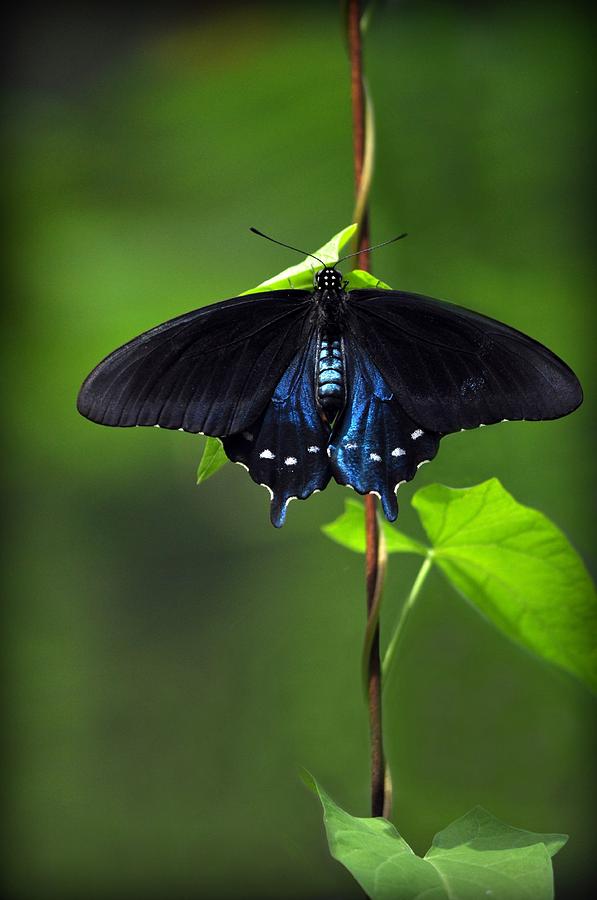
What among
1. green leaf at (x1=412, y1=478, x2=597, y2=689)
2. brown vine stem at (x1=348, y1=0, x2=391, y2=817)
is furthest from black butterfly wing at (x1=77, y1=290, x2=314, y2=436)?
green leaf at (x1=412, y1=478, x2=597, y2=689)

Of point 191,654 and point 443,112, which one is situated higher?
point 443,112

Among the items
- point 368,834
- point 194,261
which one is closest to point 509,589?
point 368,834

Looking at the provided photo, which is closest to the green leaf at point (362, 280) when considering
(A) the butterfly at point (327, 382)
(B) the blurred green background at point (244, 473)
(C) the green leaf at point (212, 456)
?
(A) the butterfly at point (327, 382)

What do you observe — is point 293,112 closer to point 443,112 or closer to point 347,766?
point 443,112

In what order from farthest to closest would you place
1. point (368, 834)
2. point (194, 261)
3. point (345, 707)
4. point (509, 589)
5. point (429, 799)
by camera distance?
point (194, 261) < point (345, 707) < point (429, 799) < point (509, 589) < point (368, 834)

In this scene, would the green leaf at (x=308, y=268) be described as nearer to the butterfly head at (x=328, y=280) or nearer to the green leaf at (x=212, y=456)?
the butterfly head at (x=328, y=280)

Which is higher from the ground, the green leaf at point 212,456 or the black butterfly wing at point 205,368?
the black butterfly wing at point 205,368

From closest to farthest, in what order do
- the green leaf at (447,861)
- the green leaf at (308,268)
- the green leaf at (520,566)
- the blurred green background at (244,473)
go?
1. the green leaf at (447,861)
2. the green leaf at (308,268)
3. the green leaf at (520,566)
4. the blurred green background at (244,473)
